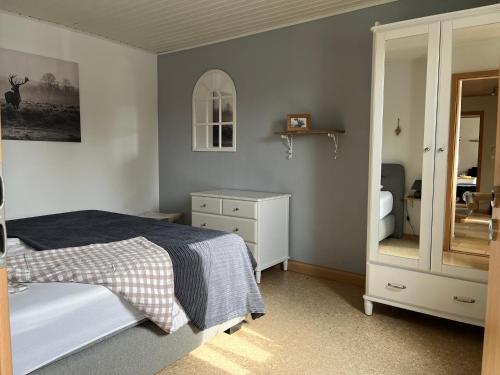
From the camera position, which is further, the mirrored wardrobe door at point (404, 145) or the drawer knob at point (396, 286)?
the drawer knob at point (396, 286)

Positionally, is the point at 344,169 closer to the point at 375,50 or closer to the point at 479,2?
→ the point at 375,50

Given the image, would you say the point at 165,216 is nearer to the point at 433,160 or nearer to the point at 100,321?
the point at 100,321

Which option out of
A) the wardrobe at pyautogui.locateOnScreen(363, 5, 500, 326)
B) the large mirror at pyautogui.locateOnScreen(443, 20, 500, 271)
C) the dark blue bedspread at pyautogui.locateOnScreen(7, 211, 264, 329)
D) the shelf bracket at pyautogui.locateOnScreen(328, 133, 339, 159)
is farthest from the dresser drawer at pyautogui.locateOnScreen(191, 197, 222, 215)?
the large mirror at pyautogui.locateOnScreen(443, 20, 500, 271)

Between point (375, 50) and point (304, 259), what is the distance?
1935 millimetres

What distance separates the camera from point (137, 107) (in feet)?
13.9

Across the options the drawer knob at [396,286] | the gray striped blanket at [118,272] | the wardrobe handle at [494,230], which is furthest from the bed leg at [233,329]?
the wardrobe handle at [494,230]

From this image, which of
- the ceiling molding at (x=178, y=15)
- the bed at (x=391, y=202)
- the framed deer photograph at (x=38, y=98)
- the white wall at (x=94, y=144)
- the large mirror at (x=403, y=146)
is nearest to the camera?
the large mirror at (x=403, y=146)

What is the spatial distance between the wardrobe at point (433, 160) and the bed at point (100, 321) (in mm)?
984

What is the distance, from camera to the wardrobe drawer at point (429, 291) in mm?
2182

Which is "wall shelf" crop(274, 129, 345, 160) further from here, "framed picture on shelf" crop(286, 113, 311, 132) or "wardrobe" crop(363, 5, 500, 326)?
"wardrobe" crop(363, 5, 500, 326)

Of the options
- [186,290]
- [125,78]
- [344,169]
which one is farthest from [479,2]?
[125,78]

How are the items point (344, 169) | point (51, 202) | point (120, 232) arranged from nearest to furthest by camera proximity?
point (120, 232) → point (344, 169) → point (51, 202)

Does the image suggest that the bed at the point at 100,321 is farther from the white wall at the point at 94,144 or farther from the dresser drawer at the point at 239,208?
the white wall at the point at 94,144

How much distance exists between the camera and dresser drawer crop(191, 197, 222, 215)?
3.40 m
